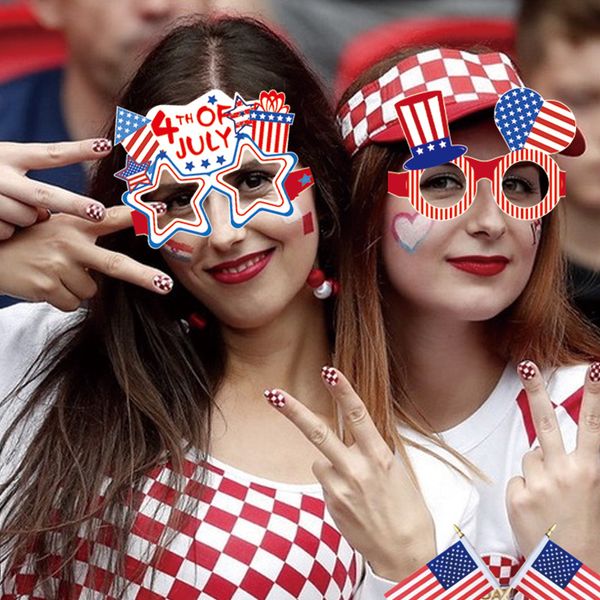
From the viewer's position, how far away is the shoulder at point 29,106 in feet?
14.3

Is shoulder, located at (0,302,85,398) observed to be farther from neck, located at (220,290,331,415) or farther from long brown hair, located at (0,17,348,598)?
neck, located at (220,290,331,415)

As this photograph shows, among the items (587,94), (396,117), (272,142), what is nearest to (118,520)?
(272,142)

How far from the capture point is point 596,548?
269cm

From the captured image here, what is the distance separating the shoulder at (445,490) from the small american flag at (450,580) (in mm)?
181

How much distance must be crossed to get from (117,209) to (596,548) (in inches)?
38.7

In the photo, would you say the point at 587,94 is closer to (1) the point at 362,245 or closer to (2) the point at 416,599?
(1) the point at 362,245

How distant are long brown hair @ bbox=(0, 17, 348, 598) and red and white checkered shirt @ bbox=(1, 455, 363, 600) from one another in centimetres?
3

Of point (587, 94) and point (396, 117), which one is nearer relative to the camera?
point (396, 117)

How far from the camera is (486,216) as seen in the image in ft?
9.75

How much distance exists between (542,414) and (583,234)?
1544 millimetres

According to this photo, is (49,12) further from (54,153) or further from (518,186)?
(518,186)

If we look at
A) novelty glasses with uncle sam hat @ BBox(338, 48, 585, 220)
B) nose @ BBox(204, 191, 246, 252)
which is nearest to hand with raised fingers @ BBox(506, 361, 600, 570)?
novelty glasses with uncle sam hat @ BBox(338, 48, 585, 220)

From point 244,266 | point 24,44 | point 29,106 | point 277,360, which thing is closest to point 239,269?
point 244,266

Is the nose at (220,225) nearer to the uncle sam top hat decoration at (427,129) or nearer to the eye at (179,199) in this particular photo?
the eye at (179,199)
